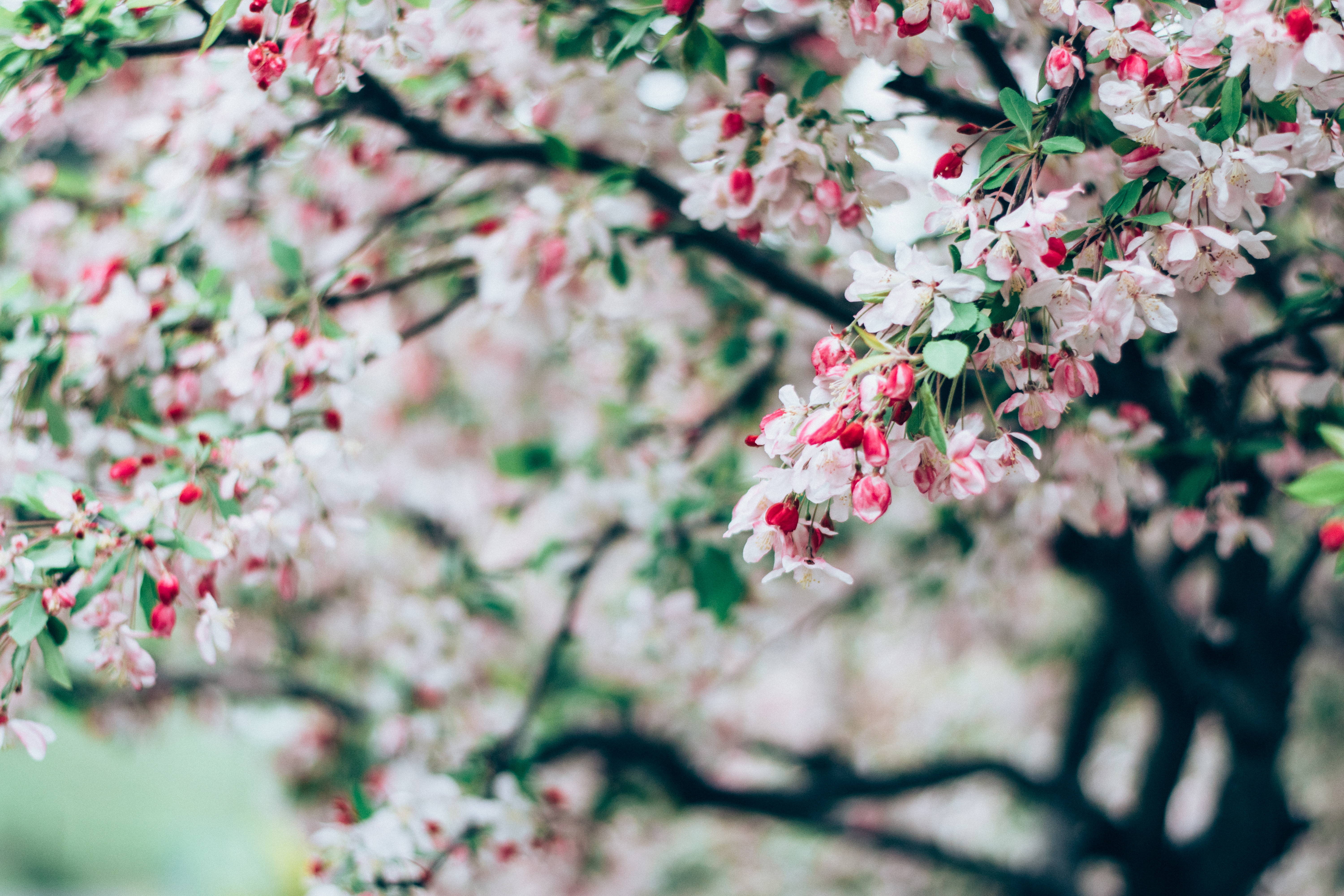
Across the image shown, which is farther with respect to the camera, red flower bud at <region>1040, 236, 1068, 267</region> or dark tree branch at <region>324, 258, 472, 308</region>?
dark tree branch at <region>324, 258, 472, 308</region>

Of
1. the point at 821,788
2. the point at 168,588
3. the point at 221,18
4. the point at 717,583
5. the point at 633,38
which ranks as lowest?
the point at 821,788

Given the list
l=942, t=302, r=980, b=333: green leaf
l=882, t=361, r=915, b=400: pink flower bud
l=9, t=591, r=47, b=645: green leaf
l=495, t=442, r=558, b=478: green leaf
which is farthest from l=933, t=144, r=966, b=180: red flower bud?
l=495, t=442, r=558, b=478: green leaf

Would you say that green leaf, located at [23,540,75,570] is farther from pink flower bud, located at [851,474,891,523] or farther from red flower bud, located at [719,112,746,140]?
red flower bud, located at [719,112,746,140]

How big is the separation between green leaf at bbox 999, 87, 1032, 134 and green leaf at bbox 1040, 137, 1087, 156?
39 millimetres

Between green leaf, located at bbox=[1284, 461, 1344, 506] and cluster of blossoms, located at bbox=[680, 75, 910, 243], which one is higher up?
cluster of blossoms, located at bbox=[680, 75, 910, 243]

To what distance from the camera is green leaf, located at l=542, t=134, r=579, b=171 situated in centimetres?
148

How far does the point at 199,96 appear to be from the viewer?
5.83 ft

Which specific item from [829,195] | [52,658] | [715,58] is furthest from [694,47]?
[52,658]

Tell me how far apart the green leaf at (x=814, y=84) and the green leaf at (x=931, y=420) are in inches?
25.8

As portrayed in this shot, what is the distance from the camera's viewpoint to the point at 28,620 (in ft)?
3.17

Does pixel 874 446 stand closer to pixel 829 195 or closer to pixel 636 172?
pixel 829 195

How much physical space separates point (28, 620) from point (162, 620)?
13 cm

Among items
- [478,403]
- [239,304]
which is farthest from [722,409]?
[478,403]

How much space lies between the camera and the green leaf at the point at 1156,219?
0.85 meters
